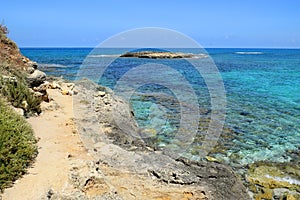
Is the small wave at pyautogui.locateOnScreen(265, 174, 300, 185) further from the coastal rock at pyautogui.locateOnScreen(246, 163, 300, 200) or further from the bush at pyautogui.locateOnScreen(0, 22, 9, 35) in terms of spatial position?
the bush at pyautogui.locateOnScreen(0, 22, 9, 35)

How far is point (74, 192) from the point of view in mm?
5449

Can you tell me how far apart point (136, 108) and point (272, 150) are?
27.5 ft

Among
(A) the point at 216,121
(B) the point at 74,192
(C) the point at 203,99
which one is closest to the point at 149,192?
(B) the point at 74,192

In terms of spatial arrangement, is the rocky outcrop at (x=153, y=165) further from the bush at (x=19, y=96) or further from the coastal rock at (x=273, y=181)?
the bush at (x=19, y=96)

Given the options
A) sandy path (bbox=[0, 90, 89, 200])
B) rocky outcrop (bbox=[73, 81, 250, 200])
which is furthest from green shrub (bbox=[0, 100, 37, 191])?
rocky outcrop (bbox=[73, 81, 250, 200])

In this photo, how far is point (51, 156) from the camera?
24.8 ft

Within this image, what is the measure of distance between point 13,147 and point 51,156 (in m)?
1.19

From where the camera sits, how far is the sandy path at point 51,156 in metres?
5.80

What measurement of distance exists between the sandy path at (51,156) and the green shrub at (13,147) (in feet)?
0.59

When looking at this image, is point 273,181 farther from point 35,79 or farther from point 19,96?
point 35,79

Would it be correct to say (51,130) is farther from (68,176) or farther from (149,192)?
(149,192)

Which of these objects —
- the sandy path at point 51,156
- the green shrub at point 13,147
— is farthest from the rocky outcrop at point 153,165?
the green shrub at point 13,147

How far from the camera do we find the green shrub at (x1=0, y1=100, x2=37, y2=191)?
6.01 meters

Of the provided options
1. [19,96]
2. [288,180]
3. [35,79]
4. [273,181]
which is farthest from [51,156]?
[35,79]
